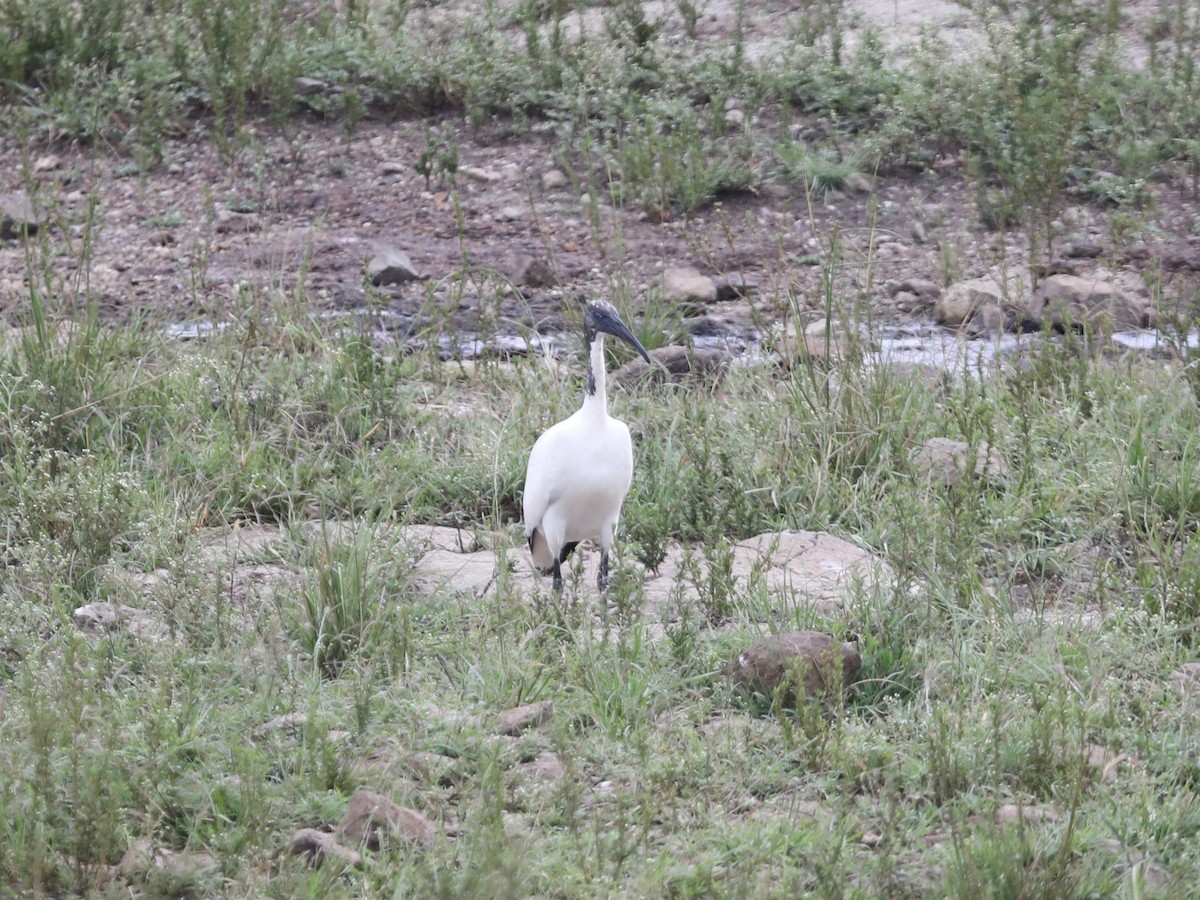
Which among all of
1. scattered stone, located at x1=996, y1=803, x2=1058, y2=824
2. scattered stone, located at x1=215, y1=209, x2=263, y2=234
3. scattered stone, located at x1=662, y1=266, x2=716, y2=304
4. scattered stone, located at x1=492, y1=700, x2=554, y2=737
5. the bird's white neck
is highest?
the bird's white neck

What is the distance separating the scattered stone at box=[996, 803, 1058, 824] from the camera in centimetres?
303

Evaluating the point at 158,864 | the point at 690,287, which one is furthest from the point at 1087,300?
the point at 158,864

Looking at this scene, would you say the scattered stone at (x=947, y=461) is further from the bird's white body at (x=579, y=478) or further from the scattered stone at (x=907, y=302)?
the scattered stone at (x=907, y=302)

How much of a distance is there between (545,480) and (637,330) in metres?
1.92

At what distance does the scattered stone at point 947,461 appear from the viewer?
5.04 m

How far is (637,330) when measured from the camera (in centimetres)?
636

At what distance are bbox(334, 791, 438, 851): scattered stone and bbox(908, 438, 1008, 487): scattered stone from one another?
2430mm

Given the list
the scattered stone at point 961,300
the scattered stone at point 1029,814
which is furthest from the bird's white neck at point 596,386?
the scattered stone at point 961,300

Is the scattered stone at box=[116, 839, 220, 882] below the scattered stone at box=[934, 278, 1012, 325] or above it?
above

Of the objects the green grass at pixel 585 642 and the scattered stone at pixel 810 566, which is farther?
the scattered stone at pixel 810 566

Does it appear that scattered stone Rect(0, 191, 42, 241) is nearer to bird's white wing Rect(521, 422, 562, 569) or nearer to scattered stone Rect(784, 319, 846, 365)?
scattered stone Rect(784, 319, 846, 365)

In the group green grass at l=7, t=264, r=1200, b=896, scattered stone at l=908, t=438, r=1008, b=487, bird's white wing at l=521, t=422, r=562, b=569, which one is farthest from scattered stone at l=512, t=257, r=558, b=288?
bird's white wing at l=521, t=422, r=562, b=569

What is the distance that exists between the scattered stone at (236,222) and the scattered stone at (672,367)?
2.77 meters

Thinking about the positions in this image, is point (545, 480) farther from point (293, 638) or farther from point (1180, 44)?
point (1180, 44)
